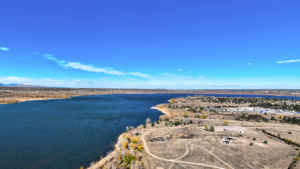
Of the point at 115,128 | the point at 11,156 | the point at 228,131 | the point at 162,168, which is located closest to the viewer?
the point at 162,168

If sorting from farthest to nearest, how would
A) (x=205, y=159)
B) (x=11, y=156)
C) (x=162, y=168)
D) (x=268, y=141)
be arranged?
(x=268, y=141), (x=11, y=156), (x=205, y=159), (x=162, y=168)

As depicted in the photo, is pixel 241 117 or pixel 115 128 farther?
pixel 241 117

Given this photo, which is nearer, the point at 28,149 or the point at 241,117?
the point at 28,149

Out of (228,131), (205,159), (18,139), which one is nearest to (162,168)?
(205,159)

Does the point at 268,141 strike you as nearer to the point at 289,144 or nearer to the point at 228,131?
the point at 289,144

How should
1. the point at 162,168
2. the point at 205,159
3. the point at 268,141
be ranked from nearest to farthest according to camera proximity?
the point at 162,168
the point at 205,159
the point at 268,141

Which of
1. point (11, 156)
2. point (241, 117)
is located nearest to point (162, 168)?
point (11, 156)

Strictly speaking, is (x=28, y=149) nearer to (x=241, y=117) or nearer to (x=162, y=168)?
(x=162, y=168)

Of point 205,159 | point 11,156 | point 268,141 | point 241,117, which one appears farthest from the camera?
point 241,117
